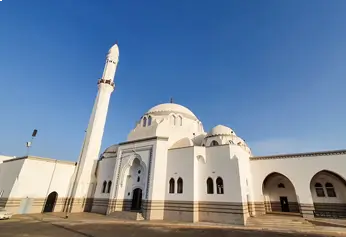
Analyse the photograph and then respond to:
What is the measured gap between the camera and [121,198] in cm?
1759

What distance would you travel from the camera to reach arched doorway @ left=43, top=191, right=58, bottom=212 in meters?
19.3

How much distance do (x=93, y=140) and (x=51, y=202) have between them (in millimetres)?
7736

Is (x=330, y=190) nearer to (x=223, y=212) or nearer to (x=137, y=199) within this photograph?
(x=223, y=212)

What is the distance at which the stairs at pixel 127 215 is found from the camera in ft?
48.6

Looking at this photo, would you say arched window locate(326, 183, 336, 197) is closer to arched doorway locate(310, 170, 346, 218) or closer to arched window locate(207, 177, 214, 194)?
arched doorway locate(310, 170, 346, 218)

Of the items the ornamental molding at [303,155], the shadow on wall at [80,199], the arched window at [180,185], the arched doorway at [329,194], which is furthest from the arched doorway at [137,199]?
the arched doorway at [329,194]

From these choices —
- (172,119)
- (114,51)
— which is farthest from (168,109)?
(114,51)

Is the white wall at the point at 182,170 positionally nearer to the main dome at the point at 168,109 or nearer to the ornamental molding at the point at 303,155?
the ornamental molding at the point at 303,155

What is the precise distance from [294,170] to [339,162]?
10.2ft

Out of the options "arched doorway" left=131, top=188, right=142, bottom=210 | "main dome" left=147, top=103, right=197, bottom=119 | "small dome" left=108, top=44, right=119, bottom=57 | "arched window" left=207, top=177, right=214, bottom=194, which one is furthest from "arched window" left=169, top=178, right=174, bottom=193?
"small dome" left=108, top=44, right=119, bottom=57

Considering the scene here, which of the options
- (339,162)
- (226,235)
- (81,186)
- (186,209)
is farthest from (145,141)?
(339,162)

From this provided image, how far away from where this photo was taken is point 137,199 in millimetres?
17859

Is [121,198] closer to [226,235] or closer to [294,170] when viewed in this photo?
[226,235]

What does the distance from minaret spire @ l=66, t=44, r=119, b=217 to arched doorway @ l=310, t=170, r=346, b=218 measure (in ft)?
71.0
